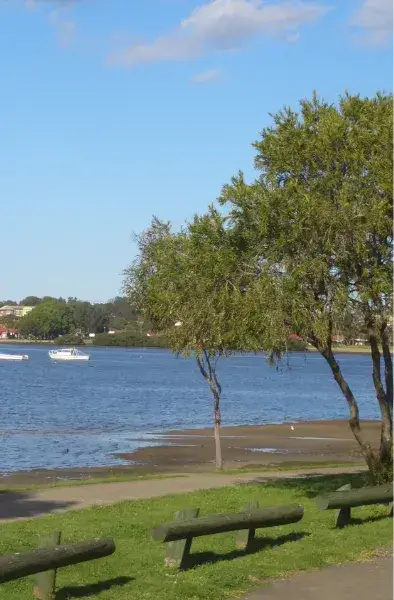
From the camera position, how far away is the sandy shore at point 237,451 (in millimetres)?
29438

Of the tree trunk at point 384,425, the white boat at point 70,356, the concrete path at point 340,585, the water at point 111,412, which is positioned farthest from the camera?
the white boat at point 70,356

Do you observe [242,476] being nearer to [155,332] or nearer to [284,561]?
[155,332]

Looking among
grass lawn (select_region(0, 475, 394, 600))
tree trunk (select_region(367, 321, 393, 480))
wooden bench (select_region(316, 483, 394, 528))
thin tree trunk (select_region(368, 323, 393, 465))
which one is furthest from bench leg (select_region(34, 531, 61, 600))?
thin tree trunk (select_region(368, 323, 393, 465))

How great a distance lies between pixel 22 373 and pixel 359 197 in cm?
10877

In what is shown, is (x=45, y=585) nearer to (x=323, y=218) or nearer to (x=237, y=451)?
(x=323, y=218)

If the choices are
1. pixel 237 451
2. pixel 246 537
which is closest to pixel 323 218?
pixel 246 537

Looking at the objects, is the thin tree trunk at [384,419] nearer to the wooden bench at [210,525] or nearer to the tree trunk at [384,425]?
the tree trunk at [384,425]

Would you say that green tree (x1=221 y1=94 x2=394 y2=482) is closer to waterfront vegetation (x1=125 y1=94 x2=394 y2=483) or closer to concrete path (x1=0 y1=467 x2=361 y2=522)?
waterfront vegetation (x1=125 y1=94 x2=394 y2=483)

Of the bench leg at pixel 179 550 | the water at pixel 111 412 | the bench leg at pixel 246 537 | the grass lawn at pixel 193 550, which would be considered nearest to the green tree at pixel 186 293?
the water at pixel 111 412

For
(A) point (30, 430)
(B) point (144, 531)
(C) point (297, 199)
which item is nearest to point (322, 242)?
(C) point (297, 199)

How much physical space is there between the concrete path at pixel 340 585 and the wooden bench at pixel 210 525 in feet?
3.49

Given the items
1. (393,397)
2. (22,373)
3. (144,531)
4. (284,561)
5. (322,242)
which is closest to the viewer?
(284,561)

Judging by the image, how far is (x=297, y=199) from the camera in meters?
16.4

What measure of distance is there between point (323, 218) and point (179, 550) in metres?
6.59
